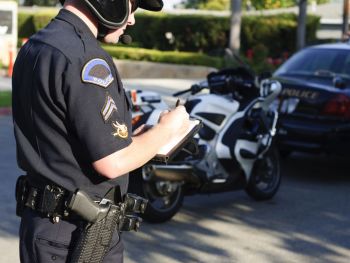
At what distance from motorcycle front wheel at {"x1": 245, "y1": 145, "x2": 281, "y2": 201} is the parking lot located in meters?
0.10

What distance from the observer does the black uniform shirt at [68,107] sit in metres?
2.33

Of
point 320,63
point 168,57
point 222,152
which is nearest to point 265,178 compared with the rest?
point 222,152

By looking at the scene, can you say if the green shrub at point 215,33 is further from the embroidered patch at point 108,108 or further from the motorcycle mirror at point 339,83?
the embroidered patch at point 108,108

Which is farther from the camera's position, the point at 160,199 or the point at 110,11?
the point at 160,199

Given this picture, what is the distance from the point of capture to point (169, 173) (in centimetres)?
589

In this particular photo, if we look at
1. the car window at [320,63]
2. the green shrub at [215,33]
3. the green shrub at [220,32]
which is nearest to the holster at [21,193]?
the car window at [320,63]

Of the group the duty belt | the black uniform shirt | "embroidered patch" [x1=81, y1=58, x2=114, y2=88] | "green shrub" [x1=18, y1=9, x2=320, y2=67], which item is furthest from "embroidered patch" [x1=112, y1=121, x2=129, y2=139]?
"green shrub" [x1=18, y1=9, x2=320, y2=67]

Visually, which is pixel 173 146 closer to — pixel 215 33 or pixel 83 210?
pixel 83 210

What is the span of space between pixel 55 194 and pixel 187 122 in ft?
1.69

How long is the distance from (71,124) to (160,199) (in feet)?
12.5

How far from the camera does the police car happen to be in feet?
25.8

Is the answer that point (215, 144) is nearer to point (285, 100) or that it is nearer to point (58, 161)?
point (285, 100)

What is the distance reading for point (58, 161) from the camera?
2447 mm

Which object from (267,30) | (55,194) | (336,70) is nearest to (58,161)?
(55,194)
